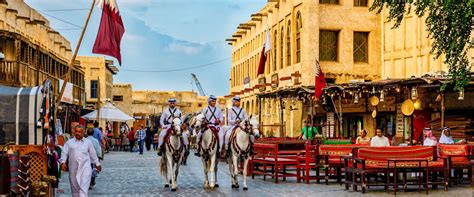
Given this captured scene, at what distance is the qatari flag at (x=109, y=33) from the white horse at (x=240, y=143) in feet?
15.5

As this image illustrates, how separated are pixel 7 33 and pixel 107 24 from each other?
8.10 m

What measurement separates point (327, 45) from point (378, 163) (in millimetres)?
27215

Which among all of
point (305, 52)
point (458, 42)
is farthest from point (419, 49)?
point (458, 42)

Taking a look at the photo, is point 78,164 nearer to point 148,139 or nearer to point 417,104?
point 417,104

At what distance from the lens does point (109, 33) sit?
21.8 metres

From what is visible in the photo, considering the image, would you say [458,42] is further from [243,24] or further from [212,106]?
[243,24]

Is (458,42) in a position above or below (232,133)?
above

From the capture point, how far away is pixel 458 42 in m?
20.1

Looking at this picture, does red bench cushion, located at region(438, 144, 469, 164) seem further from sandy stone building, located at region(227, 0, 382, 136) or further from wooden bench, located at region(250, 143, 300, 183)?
sandy stone building, located at region(227, 0, 382, 136)

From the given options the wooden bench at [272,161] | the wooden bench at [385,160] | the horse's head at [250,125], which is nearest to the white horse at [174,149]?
the horse's head at [250,125]

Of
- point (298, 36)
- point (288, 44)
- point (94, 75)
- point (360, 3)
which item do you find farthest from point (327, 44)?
point (94, 75)

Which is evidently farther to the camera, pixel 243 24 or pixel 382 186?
pixel 243 24

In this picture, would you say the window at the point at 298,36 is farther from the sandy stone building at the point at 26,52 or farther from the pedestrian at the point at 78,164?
the pedestrian at the point at 78,164

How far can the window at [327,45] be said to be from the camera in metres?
44.2
